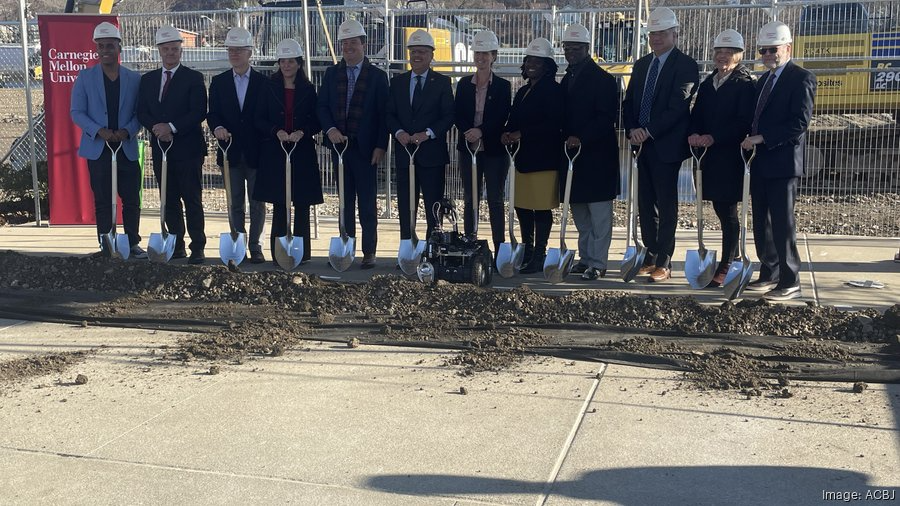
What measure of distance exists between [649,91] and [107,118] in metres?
5.05

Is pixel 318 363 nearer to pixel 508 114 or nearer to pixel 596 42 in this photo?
pixel 508 114

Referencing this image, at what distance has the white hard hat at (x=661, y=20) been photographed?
786 centimetres

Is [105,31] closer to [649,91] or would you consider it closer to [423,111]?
[423,111]

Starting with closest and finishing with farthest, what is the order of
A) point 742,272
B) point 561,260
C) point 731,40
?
point 742,272, point 731,40, point 561,260

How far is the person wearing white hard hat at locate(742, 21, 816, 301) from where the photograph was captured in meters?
7.33

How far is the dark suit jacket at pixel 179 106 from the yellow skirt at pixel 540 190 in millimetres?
3090

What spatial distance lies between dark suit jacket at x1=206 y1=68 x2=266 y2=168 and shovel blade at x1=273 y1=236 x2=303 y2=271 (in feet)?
2.91

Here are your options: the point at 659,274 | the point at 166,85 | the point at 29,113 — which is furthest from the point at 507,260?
the point at 29,113

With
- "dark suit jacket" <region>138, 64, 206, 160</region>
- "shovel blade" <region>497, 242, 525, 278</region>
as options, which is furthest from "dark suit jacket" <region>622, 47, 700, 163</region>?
"dark suit jacket" <region>138, 64, 206, 160</region>

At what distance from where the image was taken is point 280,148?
9.02 metres

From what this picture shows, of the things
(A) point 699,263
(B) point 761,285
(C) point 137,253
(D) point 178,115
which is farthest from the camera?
(C) point 137,253

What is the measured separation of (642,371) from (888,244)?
559 centimetres

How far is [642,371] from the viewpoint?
588 centimetres

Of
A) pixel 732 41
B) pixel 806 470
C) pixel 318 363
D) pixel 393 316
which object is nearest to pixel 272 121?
pixel 393 316
